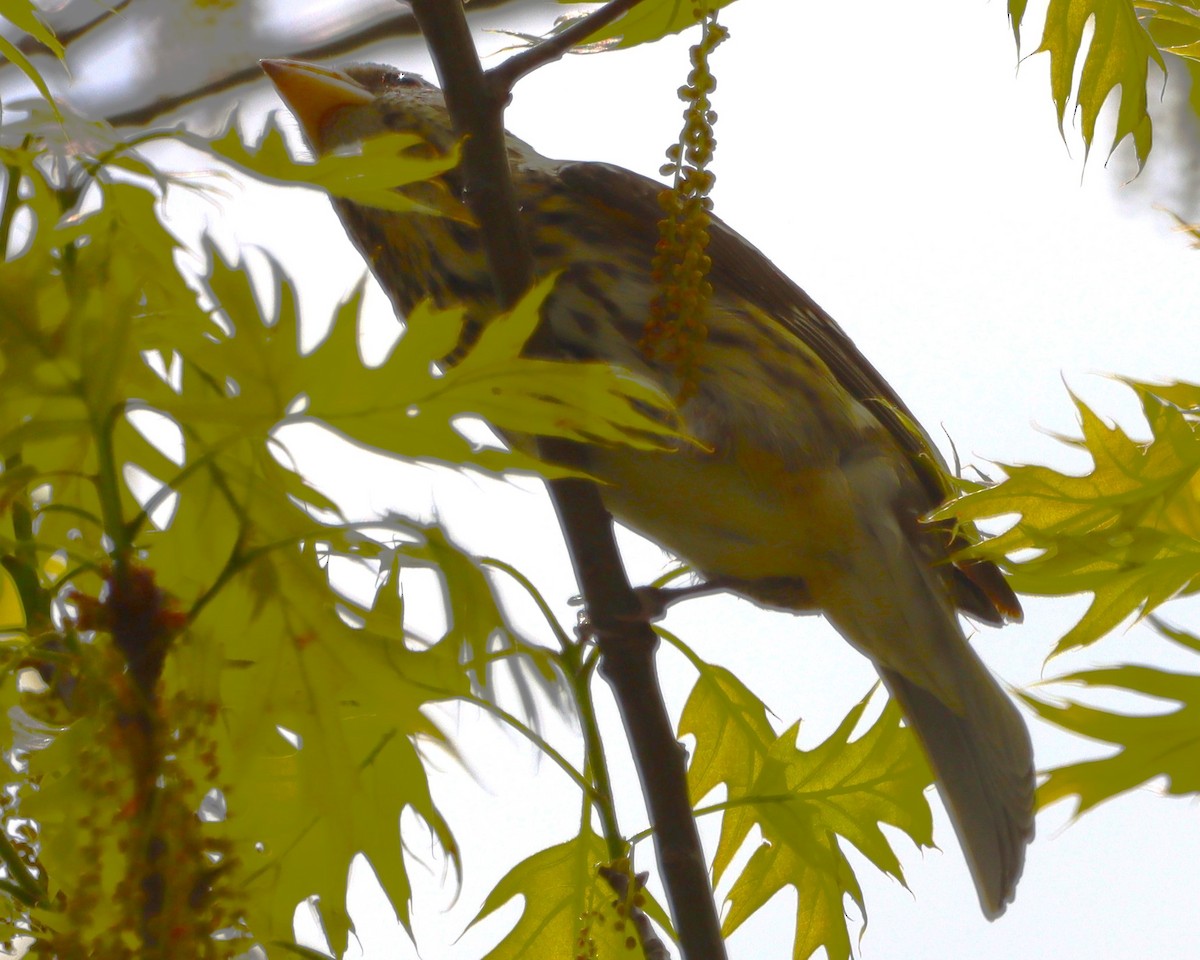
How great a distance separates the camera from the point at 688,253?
905 mm

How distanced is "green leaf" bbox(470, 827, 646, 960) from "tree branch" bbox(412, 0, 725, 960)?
62 millimetres

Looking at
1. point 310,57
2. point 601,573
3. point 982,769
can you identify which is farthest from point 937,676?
point 310,57

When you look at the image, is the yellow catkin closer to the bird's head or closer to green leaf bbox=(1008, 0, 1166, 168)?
green leaf bbox=(1008, 0, 1166, 168)

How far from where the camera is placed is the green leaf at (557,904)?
2.88 ft

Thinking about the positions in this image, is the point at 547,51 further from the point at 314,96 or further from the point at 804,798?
the point at 314,96

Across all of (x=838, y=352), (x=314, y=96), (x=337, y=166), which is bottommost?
(x=337, y=166)

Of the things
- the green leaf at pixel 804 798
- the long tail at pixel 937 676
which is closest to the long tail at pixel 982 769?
the long tail at pixel 937 676

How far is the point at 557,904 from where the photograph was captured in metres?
0.90

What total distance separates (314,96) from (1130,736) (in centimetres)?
113

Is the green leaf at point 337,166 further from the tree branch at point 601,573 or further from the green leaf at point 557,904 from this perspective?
A: the green leaf at point 557,904

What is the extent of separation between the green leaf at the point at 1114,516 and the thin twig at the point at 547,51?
0.38 metres

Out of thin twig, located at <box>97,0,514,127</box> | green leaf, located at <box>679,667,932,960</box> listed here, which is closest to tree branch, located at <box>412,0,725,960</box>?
green leaf, located at <box>679,667,932,960</box>

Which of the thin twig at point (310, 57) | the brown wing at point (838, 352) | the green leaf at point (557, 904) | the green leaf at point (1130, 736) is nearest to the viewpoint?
the green leaf at point (1130, 736)

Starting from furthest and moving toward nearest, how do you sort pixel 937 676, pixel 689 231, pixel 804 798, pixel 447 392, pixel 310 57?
1. pixel 310 57
2. pixel 937 676
3. pixel 804 798
4. pixel 689 231
5. pixel 447 392
